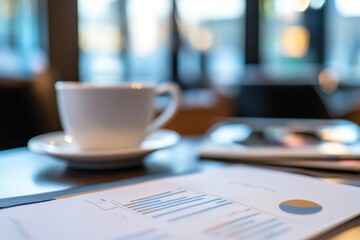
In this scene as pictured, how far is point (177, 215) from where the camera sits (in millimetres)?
298

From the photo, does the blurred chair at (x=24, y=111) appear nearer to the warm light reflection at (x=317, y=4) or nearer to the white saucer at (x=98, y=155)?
the white saucer at (x=98, y=155)

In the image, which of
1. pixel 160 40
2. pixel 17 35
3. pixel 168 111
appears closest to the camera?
pixel 168 111

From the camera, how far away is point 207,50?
13.4 ft

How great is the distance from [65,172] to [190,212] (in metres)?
0.25

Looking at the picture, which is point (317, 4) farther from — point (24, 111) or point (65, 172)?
point (65, 172)

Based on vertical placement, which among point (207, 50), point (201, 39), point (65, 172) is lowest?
point (65, 172)

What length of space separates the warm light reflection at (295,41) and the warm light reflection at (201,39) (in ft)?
2.65

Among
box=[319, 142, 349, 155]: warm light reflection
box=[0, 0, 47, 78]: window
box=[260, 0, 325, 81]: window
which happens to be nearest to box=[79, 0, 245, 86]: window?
box=[260, 0, 325, 81]: window

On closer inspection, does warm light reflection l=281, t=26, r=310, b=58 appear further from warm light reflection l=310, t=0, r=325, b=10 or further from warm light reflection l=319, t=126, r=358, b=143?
warm light reflection l=319, t=126, r=358, b=143

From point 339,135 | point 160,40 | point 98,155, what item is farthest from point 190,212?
point 160,40

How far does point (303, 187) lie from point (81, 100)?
291 millimetres

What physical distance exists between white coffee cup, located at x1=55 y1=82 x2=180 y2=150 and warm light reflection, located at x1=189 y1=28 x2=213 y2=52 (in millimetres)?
3474

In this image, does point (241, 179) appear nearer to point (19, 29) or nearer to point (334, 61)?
point (19, 29)

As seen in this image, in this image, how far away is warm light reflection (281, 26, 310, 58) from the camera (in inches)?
158
